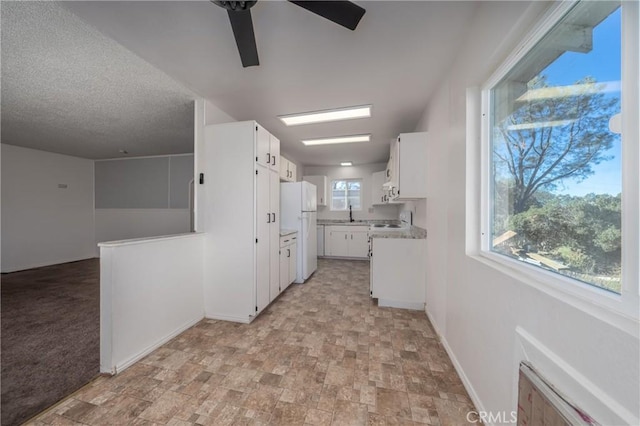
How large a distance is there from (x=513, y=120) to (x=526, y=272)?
89 centimetres

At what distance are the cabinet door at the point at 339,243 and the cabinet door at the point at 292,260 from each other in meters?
2.07

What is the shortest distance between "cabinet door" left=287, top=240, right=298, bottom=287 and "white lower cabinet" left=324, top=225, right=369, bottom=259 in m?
2.05

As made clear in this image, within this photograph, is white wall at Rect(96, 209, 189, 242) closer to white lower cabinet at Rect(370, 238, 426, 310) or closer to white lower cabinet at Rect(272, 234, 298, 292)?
white lower cabinet at Rect(272, 234, 298, 292)

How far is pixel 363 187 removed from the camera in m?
6.27

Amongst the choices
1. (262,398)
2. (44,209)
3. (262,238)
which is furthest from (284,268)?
(44,209)

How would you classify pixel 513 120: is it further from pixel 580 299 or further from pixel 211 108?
pixel 211 108

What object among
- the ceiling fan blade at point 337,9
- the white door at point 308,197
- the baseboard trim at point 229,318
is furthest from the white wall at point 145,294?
the ceiling fan blade at point 337,9

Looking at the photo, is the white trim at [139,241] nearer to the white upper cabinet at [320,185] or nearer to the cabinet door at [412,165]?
the cabinet door at [412,165]

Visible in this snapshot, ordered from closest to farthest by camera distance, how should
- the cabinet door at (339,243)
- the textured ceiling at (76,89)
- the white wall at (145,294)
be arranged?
the textured ceiling at (76,89)
the white wall at (145,294)
the cabinet door at (339,243)

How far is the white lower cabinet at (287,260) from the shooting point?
10.7 feet

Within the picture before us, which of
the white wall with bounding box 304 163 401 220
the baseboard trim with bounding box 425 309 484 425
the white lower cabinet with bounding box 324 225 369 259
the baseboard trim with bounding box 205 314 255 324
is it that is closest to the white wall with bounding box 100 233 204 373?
the baseboard trim with bounding box 205 314 255 324

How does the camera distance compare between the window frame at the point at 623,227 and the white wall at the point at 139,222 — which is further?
the white wall at the point at 139,222

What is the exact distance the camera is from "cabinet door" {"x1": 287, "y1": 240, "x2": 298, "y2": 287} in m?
3.58

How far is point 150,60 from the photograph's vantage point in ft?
6.48
